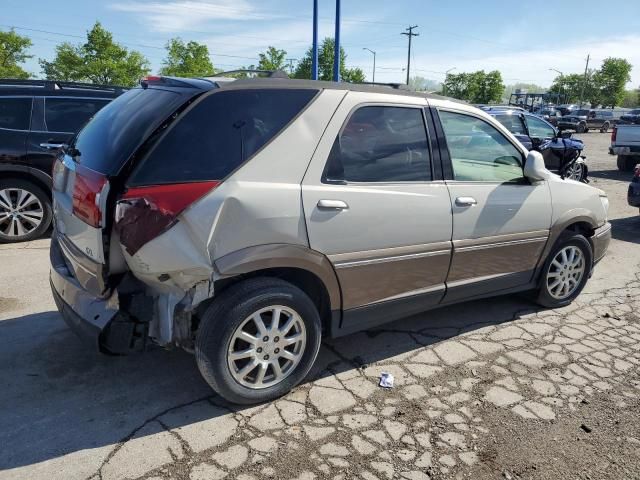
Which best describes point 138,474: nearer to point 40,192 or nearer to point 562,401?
point 562,401

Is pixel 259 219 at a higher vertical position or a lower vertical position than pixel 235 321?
higher

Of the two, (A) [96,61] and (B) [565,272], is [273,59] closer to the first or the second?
(A) [96,61]

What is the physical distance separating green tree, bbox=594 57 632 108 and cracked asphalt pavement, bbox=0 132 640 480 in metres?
105

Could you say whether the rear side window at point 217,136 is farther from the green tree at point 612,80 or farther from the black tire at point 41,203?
the green tree at point 612,80

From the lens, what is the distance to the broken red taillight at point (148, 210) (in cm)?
247

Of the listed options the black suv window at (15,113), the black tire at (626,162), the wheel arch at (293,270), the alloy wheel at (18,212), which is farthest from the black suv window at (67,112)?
the black tire at (626,162)

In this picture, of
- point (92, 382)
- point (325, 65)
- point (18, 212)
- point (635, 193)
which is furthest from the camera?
point (325, 65)

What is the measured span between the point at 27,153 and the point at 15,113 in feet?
1.95

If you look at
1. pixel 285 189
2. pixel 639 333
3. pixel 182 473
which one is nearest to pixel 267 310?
pixel 285 189

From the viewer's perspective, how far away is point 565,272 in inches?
179

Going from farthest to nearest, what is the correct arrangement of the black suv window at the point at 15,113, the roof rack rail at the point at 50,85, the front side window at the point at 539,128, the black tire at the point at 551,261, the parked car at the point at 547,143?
1. the front side window at the point at 539,128
2. the parked car at the point at 547,143
3. the roof rack rail at the point at 50,85
4. the black suv window at the point at 15,113
5. the black tire at the point at 551,261

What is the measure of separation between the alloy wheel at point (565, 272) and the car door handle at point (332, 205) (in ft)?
8.00

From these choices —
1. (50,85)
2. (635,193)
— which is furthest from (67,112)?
(635,193)

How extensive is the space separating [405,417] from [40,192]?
17.8ft
